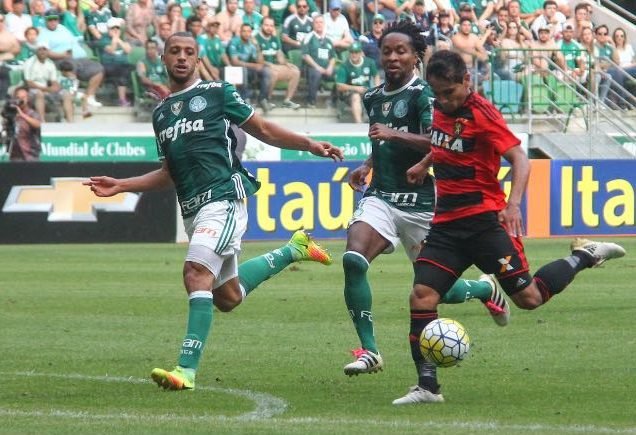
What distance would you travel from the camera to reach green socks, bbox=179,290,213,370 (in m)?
Result: 8.55

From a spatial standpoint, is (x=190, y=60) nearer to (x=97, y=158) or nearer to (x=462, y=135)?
(x=462, y=135)

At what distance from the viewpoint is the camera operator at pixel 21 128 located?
24969 millimetres

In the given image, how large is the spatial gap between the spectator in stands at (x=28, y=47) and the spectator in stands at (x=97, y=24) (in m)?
0.91

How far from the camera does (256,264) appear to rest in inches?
390

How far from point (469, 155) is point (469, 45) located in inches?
809

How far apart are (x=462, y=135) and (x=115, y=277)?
Result: 34.0 ft

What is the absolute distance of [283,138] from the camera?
9.05 meters

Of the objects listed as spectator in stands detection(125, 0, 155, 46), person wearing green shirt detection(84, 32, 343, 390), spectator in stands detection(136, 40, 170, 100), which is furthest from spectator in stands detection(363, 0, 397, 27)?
person wearing green shirt detection(84, 32, 343, 390)

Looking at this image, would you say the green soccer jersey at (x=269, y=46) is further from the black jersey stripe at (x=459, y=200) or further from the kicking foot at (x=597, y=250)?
the black jersey stripe at (x=459, y=200)

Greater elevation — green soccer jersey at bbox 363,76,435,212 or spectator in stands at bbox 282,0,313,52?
green soccer jersey at bbox 363,76,435,212

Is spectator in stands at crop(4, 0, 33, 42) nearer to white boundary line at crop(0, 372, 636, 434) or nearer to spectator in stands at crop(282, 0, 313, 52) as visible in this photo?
spectator in stands at crop(282, 0, 313, 52)

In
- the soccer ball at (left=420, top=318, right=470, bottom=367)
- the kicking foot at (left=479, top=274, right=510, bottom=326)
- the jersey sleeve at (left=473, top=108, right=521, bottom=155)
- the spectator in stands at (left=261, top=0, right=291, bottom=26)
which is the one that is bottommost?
the spectator in stands at (left=261, top=0, right=291, bottom=26)

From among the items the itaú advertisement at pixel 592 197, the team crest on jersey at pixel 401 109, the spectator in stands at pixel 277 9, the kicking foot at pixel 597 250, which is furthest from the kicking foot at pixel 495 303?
the spectator in stands at pixel 277 9

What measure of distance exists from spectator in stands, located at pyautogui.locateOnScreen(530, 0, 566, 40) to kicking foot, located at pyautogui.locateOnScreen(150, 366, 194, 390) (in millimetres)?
23338
